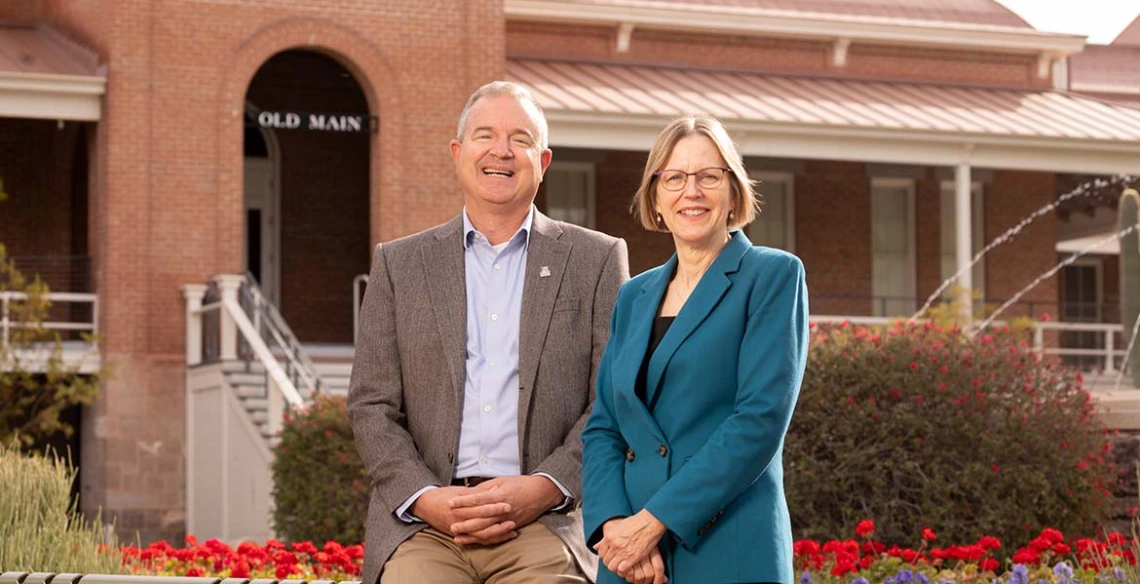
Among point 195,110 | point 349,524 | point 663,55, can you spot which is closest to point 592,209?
point 663,55

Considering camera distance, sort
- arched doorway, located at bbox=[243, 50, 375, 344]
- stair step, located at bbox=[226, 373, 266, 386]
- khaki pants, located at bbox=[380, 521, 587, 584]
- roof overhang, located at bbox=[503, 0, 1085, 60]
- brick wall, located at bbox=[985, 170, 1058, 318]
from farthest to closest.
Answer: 1. brick wall, located at bbox=[985, 170, 1058, 318]
2. roof overhang, located at bbox=[503, 0, 1085, 60]
3. arched doorway, located at bbox=[243, 50, 375, 344]
4. stair step, located at bbox=[226, 373, 266, 386]
5. khaki pants, located at bbox=[380, 521, 587, 584]

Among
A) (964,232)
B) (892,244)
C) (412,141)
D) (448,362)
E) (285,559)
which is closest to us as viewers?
(448,362)

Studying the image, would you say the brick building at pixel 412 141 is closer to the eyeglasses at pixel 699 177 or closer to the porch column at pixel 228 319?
the porch column at pixel 228 319

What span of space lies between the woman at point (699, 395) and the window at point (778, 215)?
21231 mm

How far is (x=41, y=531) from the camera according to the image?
7.74 meters

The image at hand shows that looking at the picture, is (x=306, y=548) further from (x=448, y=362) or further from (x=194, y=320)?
(x=194, y=320)

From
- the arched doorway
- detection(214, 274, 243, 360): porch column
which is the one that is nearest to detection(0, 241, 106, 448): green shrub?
detection(214, 274, 243, 360): porch column

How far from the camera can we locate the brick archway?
20.6 metres

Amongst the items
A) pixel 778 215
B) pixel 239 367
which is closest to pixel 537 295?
pixel 239 367

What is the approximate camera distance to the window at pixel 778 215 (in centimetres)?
2555

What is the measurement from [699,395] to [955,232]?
23.0 metres

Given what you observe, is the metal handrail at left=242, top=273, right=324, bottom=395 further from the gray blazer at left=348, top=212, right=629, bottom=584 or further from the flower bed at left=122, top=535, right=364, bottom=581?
the gray blazer at left=348, top=212, right=629, bottom=584

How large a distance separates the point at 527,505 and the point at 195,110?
1686 centimetres

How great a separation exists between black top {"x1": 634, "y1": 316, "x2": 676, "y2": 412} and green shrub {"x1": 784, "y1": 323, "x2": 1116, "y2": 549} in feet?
22.2
